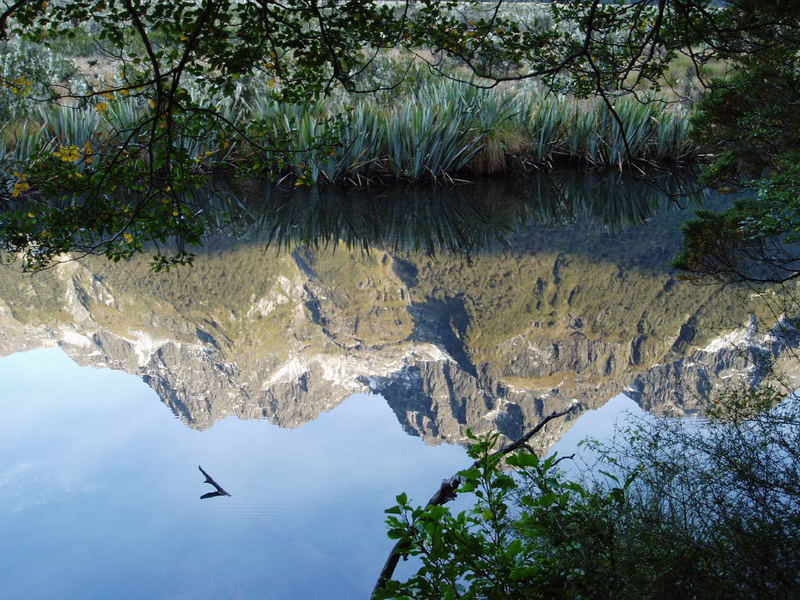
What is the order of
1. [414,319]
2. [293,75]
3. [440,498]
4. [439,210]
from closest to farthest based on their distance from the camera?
[440,498] → [293,75] → [414,319] → [439,210]

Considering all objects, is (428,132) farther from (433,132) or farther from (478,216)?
(478,216)

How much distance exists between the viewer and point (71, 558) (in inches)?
125

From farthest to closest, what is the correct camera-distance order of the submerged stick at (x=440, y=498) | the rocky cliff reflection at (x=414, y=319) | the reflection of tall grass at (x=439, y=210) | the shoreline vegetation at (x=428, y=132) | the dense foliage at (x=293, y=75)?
1. the shoreline vegetation at (x=428, y=132)
2. the reflection of tall grass at (x=439, y=210)
3. the rocky cliff reflection at (x=414, y=319)
4. the dense foliage at (x=293, y=75)
5. the submerged stick at (x=440, y=498)

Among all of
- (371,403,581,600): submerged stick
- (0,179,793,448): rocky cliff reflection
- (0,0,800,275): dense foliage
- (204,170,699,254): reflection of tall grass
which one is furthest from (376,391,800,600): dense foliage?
(204,170,699,254): reflection of tall grass

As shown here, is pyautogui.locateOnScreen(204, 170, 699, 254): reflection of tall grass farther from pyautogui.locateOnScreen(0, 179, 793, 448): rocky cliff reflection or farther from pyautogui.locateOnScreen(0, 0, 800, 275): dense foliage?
pyautogui.locateOnScreen(0, 0, 800, 275): dense foliage

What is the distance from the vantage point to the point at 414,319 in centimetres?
684

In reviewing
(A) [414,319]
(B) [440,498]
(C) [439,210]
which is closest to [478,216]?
(C) [439,210]

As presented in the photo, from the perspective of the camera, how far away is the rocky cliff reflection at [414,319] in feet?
15.3

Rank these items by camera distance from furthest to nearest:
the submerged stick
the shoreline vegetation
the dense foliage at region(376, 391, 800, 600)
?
1. the shoreline vegetation
2. the submerged stick
3. the dense foliage at region(376, 391, 800, 600)

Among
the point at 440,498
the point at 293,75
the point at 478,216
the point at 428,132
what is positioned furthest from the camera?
the point at 428,132

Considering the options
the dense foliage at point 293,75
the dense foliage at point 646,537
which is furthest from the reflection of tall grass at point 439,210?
the dense foliage at point 646,537

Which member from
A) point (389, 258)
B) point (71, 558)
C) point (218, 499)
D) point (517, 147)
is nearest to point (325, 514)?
point (218, 499)

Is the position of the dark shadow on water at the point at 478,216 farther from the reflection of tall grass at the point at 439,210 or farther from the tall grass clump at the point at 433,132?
the tall grass clump at the point at 433,132

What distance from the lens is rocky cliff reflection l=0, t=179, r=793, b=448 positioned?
15.3 ft
